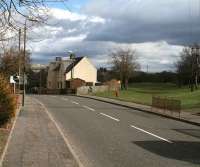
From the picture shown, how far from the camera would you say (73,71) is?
4963 inches

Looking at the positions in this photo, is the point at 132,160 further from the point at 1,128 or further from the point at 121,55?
the point at 121,55

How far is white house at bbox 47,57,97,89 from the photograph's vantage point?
12756cm

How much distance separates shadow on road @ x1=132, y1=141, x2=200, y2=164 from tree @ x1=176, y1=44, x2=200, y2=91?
91.0 metres

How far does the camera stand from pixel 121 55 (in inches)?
4968

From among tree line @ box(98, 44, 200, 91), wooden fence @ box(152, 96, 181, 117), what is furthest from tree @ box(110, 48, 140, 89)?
wooden fence @ box(152, 96, 181, 117)

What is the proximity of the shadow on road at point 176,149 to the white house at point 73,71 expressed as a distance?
103499 millimetres

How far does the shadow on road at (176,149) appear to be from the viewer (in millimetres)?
14600

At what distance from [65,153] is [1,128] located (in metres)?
7.78

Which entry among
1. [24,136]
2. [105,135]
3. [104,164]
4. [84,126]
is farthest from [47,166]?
[84,126]

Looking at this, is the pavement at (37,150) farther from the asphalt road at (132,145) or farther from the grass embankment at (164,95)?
the grass embankment at (164,95)

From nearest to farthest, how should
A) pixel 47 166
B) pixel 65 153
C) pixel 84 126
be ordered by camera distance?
pixel 47 166
pixel 65 153
pixel 84 126

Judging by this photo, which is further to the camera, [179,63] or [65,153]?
[179,63]

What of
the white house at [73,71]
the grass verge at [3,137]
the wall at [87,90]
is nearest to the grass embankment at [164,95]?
the wall at [87,90]

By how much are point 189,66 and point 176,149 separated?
340 feet
